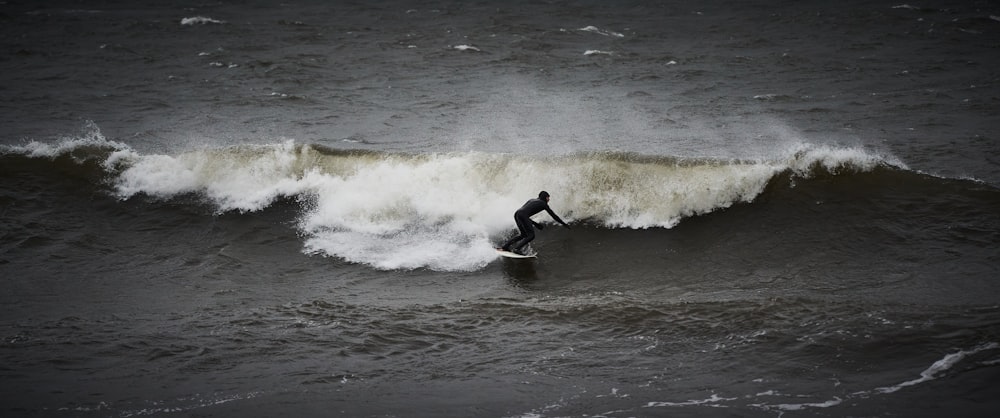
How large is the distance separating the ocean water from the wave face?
59 millimetres

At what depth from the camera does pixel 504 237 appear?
13.5m

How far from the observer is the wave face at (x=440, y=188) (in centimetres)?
1345

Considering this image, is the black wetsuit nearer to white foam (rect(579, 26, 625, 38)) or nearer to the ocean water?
the ocean water

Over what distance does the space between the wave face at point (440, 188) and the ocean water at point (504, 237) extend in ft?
0.19

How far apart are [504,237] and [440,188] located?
1975mm

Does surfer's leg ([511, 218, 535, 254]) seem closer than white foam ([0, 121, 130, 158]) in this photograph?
Yes

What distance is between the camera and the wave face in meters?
13.4

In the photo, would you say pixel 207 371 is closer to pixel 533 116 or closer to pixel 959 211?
pixel 959 211

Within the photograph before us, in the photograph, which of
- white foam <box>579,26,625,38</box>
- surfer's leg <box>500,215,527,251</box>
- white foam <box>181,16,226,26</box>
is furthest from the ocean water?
white foam <box>181,16,226,26</box>

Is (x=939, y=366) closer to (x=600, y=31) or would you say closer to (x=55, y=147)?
(x=55, y=147)

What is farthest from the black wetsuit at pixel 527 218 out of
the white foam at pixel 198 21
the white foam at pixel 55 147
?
the white foam at pixel 198 21

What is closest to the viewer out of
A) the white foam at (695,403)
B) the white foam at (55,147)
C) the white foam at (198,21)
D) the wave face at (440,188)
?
the white foam at (695,403)

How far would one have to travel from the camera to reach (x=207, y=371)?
866cm

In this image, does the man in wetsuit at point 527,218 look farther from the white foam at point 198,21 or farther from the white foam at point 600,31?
the white foam at point 198,21
